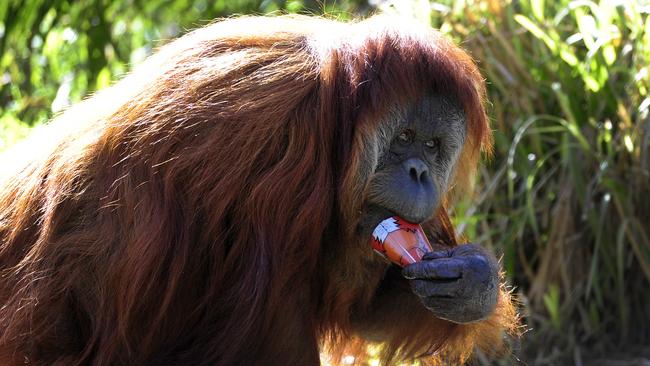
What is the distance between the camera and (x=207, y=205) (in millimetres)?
2916

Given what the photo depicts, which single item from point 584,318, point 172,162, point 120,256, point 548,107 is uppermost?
point 172,162

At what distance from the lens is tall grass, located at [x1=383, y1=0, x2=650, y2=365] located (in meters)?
4.60

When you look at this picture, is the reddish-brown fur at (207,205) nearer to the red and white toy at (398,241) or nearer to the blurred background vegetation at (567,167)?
the red and white toy at (398,241)

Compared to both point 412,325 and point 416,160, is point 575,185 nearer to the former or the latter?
point 412,325

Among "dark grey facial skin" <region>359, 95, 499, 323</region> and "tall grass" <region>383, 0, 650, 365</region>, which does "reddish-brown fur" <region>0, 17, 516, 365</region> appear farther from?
"tall grass" <region>383, 0, 650, 365</region>

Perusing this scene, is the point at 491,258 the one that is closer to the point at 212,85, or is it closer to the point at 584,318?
the point at 212,85

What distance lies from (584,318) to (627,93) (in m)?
0.98

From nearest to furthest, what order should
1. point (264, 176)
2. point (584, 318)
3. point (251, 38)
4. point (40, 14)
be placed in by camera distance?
point (264, 176) < point (251, 38) < point (584, 318) < point (40, 14)

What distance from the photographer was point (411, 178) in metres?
3.02

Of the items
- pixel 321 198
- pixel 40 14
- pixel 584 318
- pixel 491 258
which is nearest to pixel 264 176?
pixel 321 198

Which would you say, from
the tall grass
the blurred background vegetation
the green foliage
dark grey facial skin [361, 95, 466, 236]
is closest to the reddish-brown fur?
dark grey facial skin [361, 95, 466, 236]

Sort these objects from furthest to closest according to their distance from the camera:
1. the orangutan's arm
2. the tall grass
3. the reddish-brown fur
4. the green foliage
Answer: the green foliage, the tall grass, the orangutan's arm, the reddish-brown fur

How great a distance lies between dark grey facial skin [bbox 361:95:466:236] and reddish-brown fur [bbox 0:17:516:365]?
0.05m

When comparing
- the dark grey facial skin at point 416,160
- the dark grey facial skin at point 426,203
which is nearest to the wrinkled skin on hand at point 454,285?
the dark grey facial skin at point 426,203
